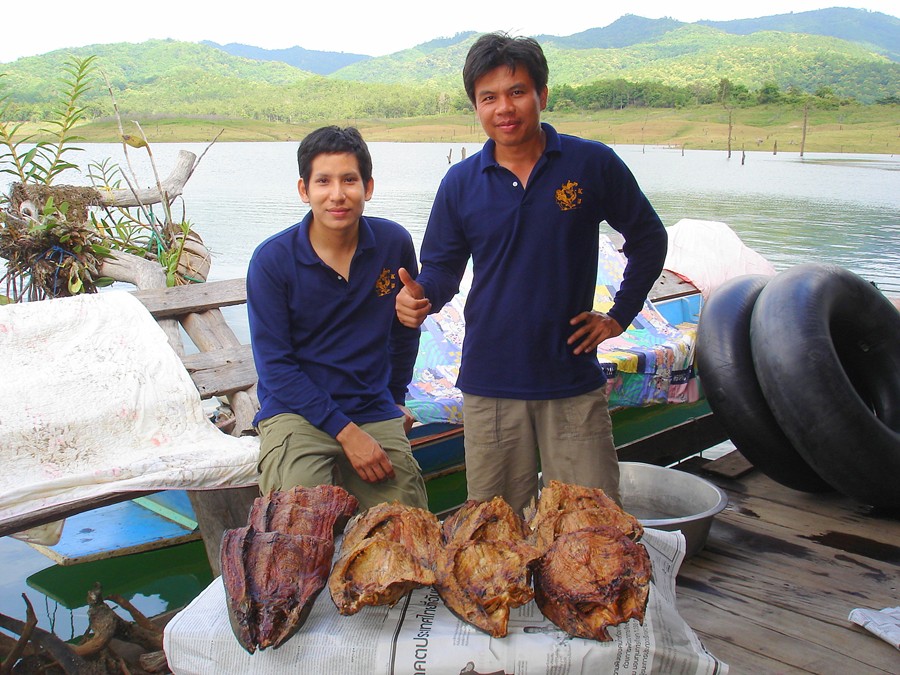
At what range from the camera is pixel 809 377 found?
317 cm

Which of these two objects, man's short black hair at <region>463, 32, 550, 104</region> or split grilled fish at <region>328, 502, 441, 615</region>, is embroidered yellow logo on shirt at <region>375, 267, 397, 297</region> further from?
split grilled fish at <region>328, 502, 441, 615</region>

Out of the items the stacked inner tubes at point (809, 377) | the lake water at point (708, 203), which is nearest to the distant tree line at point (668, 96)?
the lake water at point (708, 203)

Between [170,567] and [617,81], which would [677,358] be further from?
[617,81]

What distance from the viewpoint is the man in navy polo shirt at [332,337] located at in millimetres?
2205

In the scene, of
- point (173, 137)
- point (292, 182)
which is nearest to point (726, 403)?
point (292, 182)

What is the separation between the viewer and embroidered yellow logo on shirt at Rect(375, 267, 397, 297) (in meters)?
2.45

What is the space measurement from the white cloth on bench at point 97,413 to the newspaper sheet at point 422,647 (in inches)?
53.5

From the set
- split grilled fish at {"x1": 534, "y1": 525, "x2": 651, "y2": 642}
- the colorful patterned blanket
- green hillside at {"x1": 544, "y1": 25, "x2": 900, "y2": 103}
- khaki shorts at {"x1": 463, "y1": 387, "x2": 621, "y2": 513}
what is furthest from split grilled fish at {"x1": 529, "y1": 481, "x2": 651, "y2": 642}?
green hillside at {"x1": 544, "y1": 25, "x2": 900, "y2": 103}

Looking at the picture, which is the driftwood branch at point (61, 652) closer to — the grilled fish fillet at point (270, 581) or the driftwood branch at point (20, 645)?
the driftwood branch at point (20, 645)

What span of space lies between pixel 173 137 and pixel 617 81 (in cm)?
3883

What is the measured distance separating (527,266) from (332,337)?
0.62 meters

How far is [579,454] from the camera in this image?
2.33 m

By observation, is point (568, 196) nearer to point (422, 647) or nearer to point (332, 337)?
point (332, 337)

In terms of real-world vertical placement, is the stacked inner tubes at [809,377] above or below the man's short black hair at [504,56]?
below
